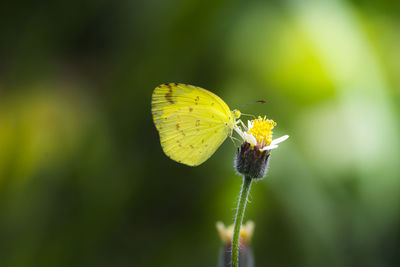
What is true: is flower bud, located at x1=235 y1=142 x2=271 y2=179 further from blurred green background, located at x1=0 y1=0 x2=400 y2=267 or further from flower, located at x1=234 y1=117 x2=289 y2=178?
blurred green background, located at x1=0 y1=0 x2=400 y2=267

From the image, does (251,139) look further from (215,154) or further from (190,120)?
(215,154)

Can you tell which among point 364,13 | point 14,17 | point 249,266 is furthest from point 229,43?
point 249,266

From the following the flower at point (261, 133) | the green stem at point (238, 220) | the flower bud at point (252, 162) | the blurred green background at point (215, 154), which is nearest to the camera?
the green stem at point (238, 220)

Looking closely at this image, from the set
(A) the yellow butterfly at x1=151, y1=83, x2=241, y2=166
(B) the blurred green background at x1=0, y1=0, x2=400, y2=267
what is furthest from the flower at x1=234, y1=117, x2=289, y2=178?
(B) the blurred green background at x1=0, y1=0, x2=400, y2=267

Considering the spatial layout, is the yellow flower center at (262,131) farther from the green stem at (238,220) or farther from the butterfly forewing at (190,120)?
the green stem at (238,220)

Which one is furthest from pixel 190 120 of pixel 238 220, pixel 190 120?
pixel 238 220

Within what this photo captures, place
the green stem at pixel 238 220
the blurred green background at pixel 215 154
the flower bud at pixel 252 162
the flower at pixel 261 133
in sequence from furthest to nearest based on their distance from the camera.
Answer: the blurred green background at pixel 215 154 → the flower at pixel 261 133 → the flower bud at pixel 252 162 → the green stem at pixel 238 220

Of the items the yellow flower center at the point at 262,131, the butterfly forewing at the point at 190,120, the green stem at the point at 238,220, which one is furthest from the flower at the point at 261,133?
the green stem at the point at 238,220
